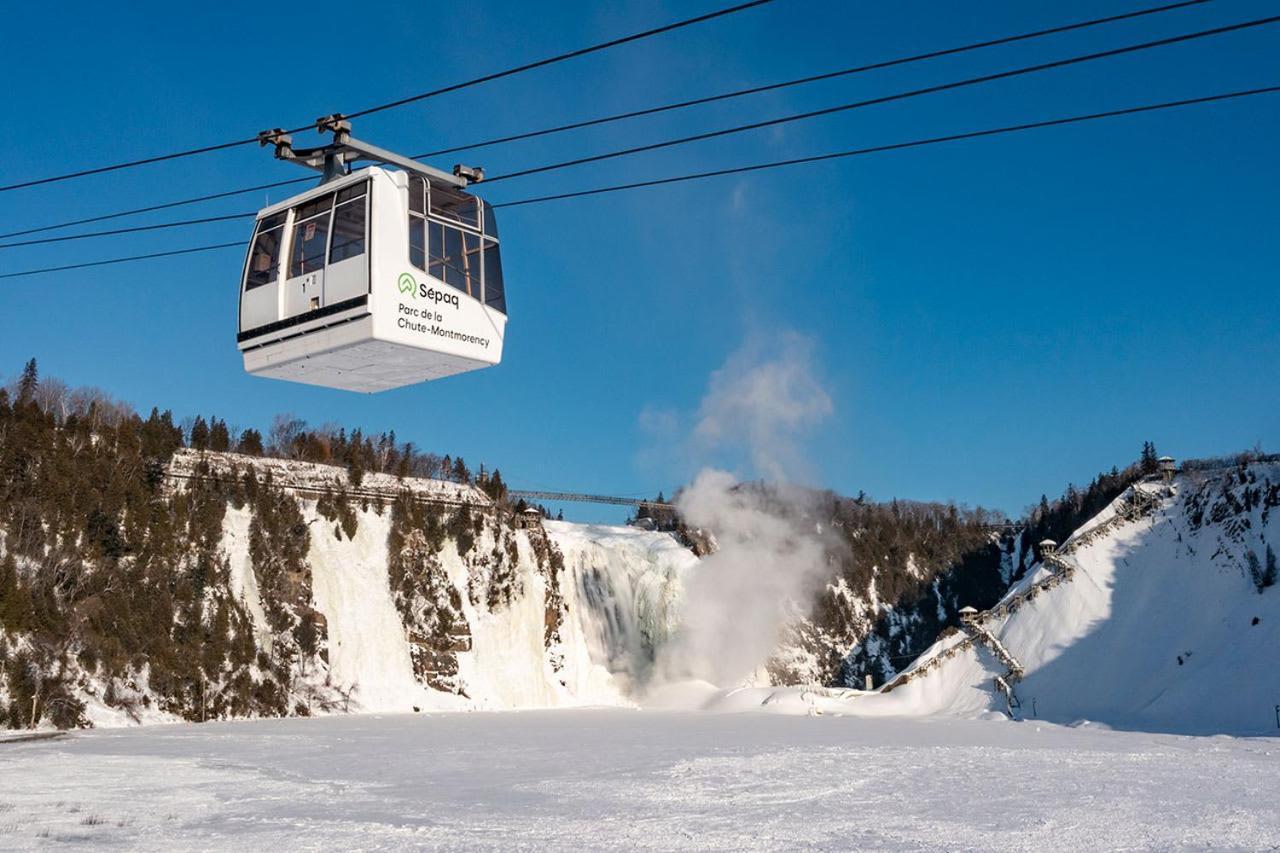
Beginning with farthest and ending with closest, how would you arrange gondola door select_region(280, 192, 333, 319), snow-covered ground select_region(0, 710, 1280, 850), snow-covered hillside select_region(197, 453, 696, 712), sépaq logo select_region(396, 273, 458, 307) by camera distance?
snow-covered hillside select_region(197, 453, 696, 712) → gondola door select_region(280, 192, 333, 319) → sépaq logo select_region(396, 273, 458, 307) → snow-covered ground select_region(0, 710, 1280, 850)

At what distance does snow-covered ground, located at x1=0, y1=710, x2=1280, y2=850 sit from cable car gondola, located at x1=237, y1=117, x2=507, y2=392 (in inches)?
302

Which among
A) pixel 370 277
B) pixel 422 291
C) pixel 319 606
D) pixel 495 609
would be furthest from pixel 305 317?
pixel 495 609

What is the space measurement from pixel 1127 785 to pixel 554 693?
150 ft

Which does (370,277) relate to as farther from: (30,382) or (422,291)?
(30,382)

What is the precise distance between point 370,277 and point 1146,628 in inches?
1824

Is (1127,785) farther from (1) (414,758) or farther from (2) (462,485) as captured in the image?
(2) (462,485)

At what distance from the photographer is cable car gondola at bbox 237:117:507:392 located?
62.8 ft

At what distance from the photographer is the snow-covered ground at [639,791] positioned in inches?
603

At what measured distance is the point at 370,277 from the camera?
18859 millimetres

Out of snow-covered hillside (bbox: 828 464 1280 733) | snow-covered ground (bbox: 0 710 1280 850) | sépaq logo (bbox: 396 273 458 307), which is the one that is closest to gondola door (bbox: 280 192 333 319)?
sépaq logo (bbox: 396 273 458 307)

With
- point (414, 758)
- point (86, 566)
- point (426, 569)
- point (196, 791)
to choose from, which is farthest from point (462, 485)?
point (196, 791)

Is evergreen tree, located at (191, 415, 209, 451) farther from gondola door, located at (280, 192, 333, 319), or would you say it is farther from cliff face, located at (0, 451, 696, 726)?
gondola door, located at (280, 192, 333, 319)

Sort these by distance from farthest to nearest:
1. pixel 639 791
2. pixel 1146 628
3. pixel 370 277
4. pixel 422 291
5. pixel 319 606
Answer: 1. pixel 319 606
2. pixel 1146 628
3. pixel 639 791
4. pixel 422 291
5. pixel 370 277

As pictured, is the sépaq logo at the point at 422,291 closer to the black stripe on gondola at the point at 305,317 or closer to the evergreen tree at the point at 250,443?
the black stripe on gondola at the point at 305,317
